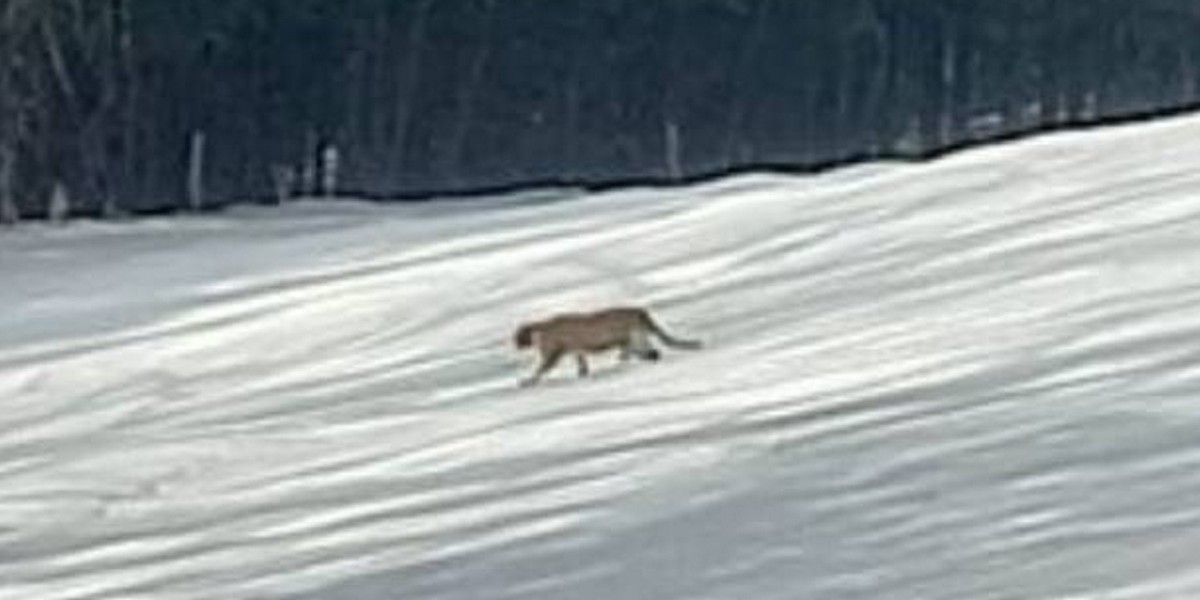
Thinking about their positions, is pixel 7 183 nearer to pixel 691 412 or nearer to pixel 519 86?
pixel 519 86

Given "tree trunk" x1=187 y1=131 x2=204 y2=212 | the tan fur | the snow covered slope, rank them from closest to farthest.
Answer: the snow covered slope < the tan fur < "tree trunk" x1=187 y1=131 x2=204 y2=212

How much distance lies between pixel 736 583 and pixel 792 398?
195 centimetres

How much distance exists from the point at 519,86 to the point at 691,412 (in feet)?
48.6

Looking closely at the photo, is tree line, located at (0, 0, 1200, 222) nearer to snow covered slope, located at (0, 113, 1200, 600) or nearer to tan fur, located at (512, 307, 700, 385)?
snow covered slope, located at (0, 113, 1200, 600)

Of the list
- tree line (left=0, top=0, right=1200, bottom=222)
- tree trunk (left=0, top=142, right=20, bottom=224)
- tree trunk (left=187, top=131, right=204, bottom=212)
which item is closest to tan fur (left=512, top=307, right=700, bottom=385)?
tree trunk (left=0, top=142, right=20, bottom=224)

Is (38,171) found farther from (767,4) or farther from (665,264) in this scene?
(665,264)

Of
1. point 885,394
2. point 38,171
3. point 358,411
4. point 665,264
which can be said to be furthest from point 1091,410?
→ point 38,171

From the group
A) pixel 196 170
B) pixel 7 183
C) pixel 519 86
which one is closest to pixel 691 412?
pixel 7 183

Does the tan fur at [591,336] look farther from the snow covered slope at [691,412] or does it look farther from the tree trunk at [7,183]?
the tree trunk at [7,183]

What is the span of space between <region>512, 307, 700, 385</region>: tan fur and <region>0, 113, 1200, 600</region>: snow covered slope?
0.28 ft

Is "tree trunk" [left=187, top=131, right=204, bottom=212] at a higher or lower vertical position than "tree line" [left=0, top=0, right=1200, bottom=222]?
lower

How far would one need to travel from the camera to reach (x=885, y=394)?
625 centimetres

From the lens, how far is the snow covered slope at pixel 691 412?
4.76 meters

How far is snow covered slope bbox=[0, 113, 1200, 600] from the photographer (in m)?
4.76
